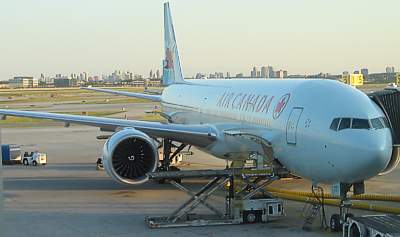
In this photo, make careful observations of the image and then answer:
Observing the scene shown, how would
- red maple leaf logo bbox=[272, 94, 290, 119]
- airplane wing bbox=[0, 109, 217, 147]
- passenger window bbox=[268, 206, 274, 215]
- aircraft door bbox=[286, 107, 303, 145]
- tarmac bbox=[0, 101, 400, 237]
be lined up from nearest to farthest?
aircraft door bbox=[286, 107, 303, 145] < tarmac bbox=[0, 101, 400, 237] < red maple leaf logo bbox=[272, 94, 290, 119] < passenger window bbox=[268, 206, 274, 215] < airplane wing bbox=[0, 109, 217, 147]

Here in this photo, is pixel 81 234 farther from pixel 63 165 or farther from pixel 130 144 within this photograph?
pixel 63 165

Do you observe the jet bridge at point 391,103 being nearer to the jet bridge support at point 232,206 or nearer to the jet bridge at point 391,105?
the jet bridge at point 391,105

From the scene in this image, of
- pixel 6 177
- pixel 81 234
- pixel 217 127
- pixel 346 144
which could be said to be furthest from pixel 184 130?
pixel 6 177

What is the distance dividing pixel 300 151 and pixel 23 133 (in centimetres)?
3477

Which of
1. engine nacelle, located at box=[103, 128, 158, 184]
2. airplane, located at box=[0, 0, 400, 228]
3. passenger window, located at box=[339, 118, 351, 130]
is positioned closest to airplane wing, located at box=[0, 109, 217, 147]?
airplane, located at box=[0, 0, 400, 228]

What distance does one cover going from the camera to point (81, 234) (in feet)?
43.9

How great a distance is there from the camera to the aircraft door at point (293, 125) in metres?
13.3

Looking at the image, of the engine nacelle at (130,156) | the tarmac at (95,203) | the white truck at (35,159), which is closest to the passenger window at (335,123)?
the tarmac at (95,203)

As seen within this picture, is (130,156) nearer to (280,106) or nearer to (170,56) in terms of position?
(280,106)

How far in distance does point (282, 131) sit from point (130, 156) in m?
4.71

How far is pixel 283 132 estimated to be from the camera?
1378 cm

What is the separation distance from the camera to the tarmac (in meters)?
13.7

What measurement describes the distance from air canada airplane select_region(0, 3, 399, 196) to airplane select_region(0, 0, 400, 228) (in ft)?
0.06

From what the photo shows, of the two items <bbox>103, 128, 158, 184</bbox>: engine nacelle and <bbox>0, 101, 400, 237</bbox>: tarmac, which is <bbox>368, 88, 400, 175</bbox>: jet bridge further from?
<bbox>103, 128, 158, 184</bbox>: engine nacelle
